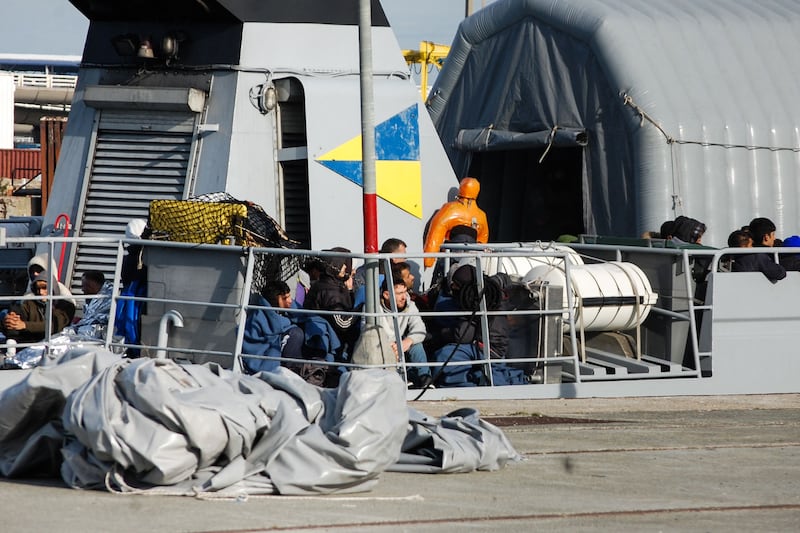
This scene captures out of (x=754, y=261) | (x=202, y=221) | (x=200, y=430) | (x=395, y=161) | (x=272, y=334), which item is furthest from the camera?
(x=395, y=161)

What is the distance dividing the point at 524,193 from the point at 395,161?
5.02 metres

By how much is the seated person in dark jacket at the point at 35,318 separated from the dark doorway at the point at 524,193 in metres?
7.13

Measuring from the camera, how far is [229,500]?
4789 millimetres

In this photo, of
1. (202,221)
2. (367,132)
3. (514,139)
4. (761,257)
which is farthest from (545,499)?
(514,139)

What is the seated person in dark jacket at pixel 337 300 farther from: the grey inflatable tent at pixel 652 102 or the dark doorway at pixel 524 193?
the dark doorway at pixel 524 193

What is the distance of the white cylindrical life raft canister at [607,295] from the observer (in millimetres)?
9375

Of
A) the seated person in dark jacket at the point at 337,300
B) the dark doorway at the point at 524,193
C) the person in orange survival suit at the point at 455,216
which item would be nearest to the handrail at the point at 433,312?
the seated person in dark jacket at the point at 337,300

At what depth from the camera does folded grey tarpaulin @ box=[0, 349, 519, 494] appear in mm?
4723

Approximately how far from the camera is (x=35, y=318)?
959 centimetres

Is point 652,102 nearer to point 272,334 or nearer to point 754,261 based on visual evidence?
point 754,261

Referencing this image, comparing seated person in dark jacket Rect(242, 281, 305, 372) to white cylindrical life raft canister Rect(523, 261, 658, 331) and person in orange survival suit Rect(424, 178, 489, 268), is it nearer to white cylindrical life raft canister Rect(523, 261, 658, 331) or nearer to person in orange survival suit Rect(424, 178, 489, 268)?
white cylindrical life raft canister Rect(523, 261, 658, 331)

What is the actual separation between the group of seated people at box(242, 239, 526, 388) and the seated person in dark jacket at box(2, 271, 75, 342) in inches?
80.3

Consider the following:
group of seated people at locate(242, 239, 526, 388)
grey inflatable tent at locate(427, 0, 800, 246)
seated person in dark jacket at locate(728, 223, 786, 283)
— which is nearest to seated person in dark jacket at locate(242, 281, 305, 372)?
group of seated people at locate(242, 239, 526, 388)

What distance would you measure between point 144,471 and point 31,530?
676 mm
